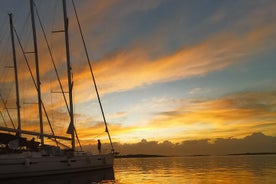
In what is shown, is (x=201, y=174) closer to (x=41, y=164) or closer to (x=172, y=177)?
(x=172, y=177)

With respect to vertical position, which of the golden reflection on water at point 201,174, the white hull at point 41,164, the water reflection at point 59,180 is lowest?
the golden reflection on water at point 201,174

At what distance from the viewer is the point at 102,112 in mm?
46688

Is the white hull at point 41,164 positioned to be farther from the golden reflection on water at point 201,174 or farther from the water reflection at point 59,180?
the golden reflection on water at point 201,174

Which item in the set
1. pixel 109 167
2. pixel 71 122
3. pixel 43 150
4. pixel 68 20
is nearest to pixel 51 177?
pixel 43 150

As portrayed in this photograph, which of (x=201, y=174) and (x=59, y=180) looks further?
(x=201, y=174)

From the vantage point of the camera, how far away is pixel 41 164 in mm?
34500

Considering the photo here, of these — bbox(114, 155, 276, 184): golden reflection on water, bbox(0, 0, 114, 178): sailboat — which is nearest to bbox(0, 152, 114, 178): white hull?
bbox(0, 0, 114, 178): sailboat

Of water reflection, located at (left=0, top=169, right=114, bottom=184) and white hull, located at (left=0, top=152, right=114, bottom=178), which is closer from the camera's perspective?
white hull, located at (left=0, top=152, right=114, bottom=178)

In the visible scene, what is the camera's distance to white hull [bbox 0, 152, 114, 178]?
3194cm

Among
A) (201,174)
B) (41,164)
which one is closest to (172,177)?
(201,174)

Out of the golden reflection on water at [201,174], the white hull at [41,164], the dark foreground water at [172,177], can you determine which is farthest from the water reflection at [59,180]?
the golden reflection on water at [201,174]

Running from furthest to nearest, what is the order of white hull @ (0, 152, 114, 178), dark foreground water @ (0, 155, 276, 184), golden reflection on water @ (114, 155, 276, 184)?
golden reflection on water @ (114, 155, 276, 184)
dark foreground water @ (0, 155, 276, 184)
white hull @ (0, 152, 114, 178)

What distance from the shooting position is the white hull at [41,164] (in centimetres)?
3194

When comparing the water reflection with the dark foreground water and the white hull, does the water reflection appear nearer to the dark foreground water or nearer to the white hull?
the dark foreground water
